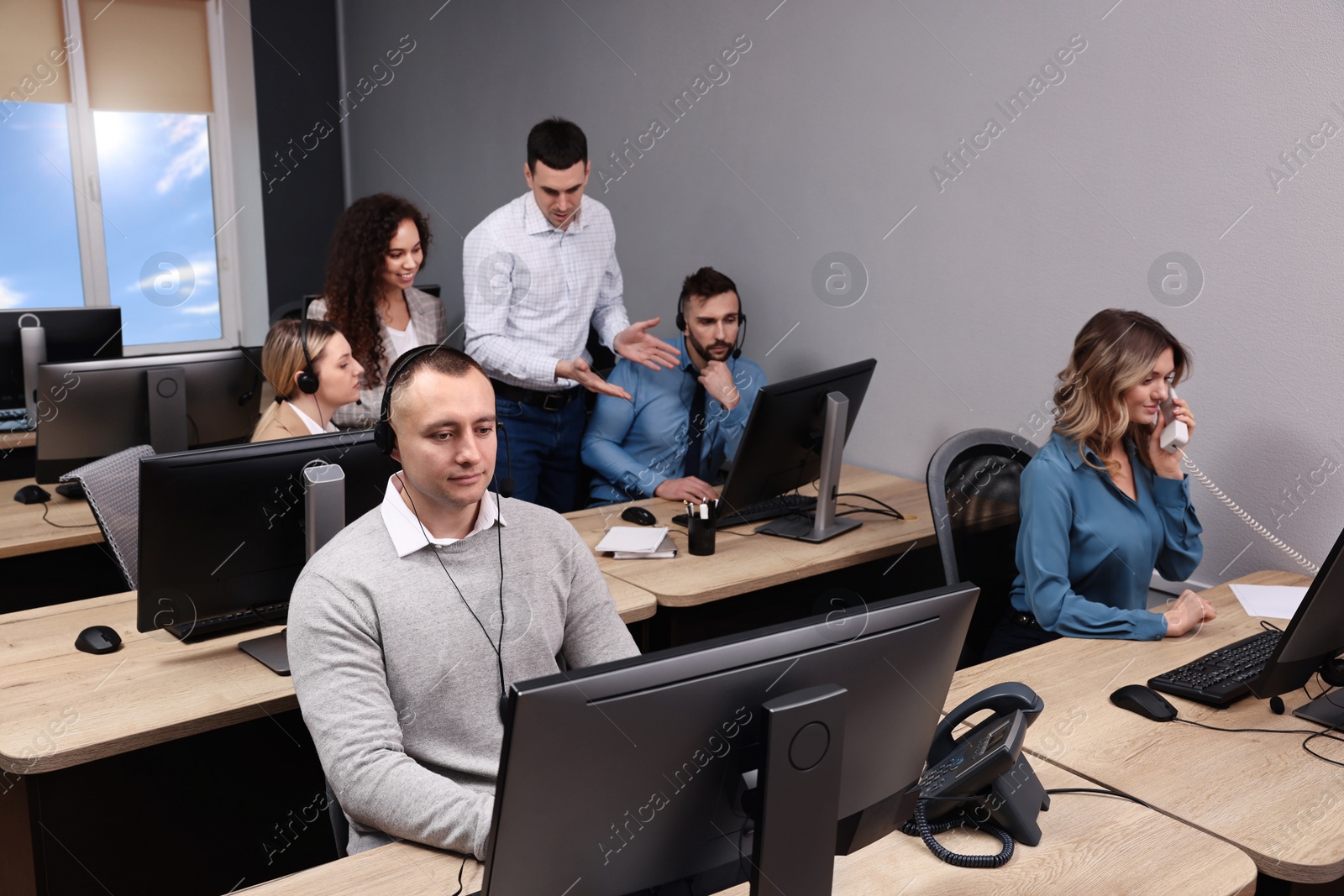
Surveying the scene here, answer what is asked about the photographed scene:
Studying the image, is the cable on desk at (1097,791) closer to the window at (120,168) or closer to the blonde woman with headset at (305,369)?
the blonde woman with headset at (305,369)

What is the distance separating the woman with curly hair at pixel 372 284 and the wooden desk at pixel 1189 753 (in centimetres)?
223

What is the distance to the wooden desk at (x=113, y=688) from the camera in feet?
5.62

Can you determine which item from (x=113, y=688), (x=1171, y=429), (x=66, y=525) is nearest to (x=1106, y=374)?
(x=1171, y=429)

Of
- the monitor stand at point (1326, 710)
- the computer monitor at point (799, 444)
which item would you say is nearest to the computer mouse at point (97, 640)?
the computer monitor at point (799, 444)

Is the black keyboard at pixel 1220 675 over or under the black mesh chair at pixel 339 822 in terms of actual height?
over

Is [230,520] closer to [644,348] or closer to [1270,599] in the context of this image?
[644,348]

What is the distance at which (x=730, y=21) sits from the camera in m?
3.61

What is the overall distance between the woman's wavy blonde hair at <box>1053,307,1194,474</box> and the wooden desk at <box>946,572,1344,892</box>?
0.47 meters

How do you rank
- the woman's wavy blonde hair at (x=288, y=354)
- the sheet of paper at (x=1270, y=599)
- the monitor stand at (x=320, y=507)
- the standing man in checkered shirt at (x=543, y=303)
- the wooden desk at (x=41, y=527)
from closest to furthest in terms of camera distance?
the monitor stand at (x=320, y=507) → the sheet of paper at (x=1270, y=599) → the woman's wavy blonde hair at (x=288, y=354) → the wooden desk at (x=41, y=527) → the standing man in checkered shirt at (x=543, y=303)

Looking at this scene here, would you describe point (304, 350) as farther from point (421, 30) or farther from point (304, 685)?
point (421, 30)

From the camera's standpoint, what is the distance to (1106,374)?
2.33 meters

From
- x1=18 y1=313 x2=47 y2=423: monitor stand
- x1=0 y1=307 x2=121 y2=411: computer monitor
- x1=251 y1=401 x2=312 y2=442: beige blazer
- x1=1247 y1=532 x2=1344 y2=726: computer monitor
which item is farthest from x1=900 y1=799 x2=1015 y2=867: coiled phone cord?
x1=18 y1=313 x2=47 y2=423: monitor stand

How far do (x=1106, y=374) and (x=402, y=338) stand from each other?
2.25m

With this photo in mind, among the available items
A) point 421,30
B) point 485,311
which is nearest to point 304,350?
point 485,311
